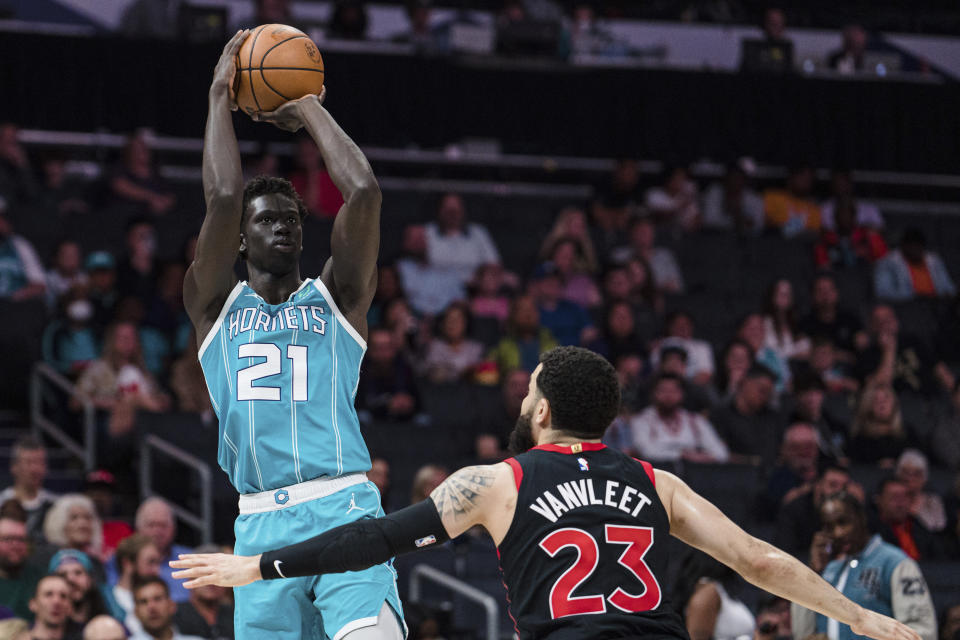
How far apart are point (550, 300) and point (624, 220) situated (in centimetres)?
224

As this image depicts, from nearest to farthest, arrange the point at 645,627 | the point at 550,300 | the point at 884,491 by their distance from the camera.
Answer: the point at 645,627
the point at 884,491
the point at 550,300

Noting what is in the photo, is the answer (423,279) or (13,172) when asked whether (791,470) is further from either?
(13,172)

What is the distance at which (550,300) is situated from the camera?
1355 cm

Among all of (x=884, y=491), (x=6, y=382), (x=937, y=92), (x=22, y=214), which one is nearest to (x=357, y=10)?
(x=22, y=214)

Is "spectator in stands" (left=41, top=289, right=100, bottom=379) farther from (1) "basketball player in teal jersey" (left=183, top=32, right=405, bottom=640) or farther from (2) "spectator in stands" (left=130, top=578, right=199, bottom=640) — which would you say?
(1) "basketball player in teal jersey" (left=183, top=32, right=405, bottom=640)

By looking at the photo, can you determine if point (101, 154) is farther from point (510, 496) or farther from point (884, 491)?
point (510, 496)

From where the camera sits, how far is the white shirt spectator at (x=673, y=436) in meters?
12.0

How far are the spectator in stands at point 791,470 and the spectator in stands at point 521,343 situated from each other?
231cm

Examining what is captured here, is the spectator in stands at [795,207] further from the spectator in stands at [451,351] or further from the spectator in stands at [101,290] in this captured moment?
the spectator in stands at [101,290]

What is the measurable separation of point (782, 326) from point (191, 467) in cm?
614

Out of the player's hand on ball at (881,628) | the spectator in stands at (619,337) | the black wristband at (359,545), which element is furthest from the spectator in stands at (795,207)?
the black wristband at (359,545)

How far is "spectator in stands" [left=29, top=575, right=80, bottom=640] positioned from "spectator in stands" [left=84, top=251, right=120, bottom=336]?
3875mm

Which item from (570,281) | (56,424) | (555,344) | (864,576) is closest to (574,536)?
(864,576)

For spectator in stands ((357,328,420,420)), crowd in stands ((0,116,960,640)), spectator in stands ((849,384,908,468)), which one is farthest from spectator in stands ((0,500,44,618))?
spectator in stands ((849,384,908,468))
